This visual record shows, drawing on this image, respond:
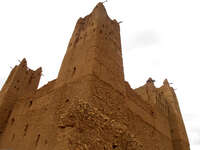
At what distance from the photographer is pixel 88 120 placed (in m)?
6.42

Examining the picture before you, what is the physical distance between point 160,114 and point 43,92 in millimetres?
11695

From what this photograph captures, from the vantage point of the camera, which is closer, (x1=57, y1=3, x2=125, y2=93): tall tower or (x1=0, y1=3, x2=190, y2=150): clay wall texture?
(x1=0, y1=3, x2=190, y2=150): clay wall texture

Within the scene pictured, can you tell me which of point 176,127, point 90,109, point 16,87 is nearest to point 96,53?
point 90,109

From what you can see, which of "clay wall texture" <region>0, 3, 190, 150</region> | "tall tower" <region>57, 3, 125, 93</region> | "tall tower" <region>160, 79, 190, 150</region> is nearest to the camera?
"clay wall texture" <region>0, 3, 190, 150</region>

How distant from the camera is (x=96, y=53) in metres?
9.62

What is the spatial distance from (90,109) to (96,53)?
12.8 ft

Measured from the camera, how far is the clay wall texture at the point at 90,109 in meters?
6.50

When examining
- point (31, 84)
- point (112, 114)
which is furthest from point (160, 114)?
point (31, 84)

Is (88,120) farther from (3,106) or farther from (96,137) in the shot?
(3,106)

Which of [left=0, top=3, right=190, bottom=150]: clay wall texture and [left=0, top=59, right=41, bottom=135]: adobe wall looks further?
[left=0, top=59, right=41, bottom=135]: adobe wall

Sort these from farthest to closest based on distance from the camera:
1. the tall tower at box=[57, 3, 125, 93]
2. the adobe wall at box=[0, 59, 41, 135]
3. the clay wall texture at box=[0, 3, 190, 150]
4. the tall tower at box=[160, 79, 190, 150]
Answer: the tall tower at box=[160, 79, 190, 150]
the adobe wall at box=[0, 59, 41, 135]
the tall tower at box=[57, 3, 125, 93]
the clay wall texture at box=[0, 3, 190, 150]

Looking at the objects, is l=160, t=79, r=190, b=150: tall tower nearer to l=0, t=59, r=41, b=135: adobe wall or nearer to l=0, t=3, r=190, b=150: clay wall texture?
l=0, t=3, r=190, b=150: clay wall texture

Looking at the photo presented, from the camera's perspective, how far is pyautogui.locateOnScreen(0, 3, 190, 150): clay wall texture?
6.50m

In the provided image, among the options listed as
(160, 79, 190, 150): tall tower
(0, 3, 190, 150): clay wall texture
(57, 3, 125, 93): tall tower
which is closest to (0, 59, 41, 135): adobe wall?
(0, 3, 190, 150): clay wall texture
